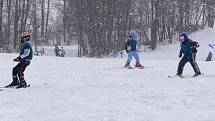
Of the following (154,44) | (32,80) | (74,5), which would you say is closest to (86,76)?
(32,80)

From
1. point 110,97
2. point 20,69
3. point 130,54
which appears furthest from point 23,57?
point 130,54

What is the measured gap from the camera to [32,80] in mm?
16156

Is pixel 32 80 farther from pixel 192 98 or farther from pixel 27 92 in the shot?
pixel 192 98

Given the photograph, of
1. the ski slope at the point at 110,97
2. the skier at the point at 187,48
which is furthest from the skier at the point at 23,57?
the skier at the point at 187,48

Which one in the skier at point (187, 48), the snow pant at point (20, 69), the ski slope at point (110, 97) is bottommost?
the ski slope at point (110, 97)

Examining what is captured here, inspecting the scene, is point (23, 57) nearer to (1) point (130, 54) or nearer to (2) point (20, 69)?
(2) point (20, 69)

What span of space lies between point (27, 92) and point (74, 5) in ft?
140

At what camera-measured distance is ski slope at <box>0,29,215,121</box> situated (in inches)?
369

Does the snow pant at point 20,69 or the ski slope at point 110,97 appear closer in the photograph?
the ski slope at point 110,97

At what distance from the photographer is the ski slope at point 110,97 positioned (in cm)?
938

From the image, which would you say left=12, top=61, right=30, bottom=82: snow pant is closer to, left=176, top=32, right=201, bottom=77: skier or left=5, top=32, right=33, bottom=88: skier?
left=5, top=32, right=33, bottom=88: skier

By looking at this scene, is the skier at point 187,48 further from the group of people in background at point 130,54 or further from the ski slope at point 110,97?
the ski slope at point 110,97

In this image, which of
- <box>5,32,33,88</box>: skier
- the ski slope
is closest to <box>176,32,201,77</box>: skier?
the ski slope

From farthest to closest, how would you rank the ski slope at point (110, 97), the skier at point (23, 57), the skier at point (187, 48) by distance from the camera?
1. the skier at point (187, 48)
2. the skier at point (23, 57)
3. the ski slope at point (110, 97)
